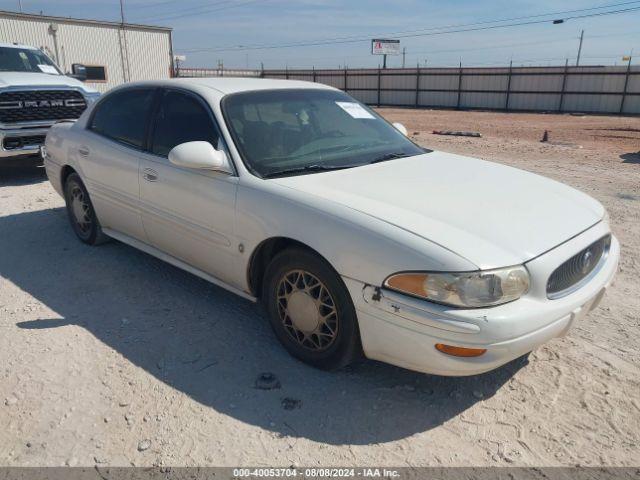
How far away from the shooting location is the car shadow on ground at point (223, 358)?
272 cm

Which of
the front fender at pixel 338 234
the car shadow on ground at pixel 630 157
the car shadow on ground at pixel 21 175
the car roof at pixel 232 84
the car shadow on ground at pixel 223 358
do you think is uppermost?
the car roof at pixel 232 84

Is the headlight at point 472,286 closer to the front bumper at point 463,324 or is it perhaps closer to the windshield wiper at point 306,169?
the front bumper at point 463,324

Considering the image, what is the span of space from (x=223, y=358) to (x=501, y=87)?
2965 centimetres

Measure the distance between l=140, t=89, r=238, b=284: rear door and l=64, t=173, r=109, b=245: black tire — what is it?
45.1 inches

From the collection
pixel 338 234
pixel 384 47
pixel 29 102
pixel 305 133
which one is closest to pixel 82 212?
pixel 305 133

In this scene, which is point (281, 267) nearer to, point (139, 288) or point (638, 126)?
point (139, 288)

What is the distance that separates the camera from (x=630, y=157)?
10.8 metres

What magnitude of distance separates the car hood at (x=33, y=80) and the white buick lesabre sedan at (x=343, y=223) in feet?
14.6

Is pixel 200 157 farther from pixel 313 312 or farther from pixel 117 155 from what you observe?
pixel 117 155

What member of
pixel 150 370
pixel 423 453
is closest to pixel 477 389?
pixel 423 453

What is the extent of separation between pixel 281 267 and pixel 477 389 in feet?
4.28

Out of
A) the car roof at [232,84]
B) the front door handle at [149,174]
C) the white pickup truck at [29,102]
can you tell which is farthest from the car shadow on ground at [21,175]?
the front door handle at [149,174]

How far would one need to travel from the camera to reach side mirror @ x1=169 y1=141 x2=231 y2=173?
3.23 metres

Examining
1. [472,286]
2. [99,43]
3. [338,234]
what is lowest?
[472,286]
